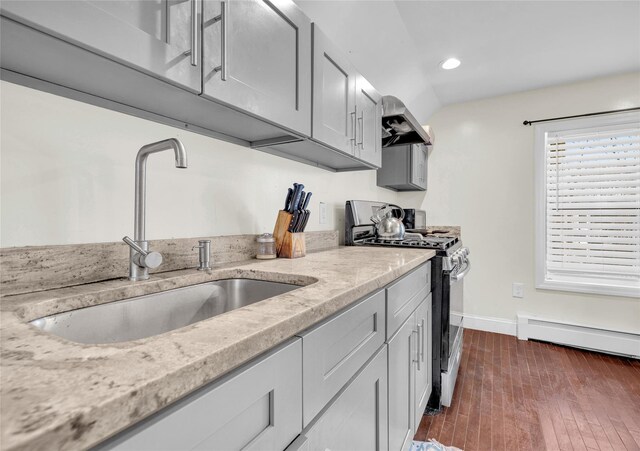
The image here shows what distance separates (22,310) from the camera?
63cm

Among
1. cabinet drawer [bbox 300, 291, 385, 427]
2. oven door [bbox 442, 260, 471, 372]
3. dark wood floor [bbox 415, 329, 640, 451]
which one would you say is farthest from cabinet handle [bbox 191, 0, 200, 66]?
dark wood floor [bbox 415, 329, 640, 451]

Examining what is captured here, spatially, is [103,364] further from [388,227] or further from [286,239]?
[388,227]

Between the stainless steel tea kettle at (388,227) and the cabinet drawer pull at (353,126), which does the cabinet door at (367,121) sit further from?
the stainless steel tea kettle at (388,227)

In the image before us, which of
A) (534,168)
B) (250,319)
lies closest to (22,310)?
(250,319)

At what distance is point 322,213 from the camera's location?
2.06 metres

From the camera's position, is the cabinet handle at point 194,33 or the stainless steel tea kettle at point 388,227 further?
the stainless steel tea kettle at point 388,227

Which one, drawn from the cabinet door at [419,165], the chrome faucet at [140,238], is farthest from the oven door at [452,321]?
the chrome faucet at [140,238]

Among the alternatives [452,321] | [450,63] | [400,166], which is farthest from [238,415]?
[450,63]

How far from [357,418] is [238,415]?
0.53 meters

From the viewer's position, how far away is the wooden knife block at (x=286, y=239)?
1.46 meters

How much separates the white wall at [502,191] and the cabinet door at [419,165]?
22 centimetres

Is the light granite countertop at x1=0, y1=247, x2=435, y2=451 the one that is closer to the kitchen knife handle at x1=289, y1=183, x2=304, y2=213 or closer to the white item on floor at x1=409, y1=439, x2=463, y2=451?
the kitchen knife handle at x1=289, y1=183, x2=304, y2=213

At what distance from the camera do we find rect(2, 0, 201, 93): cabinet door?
55 centimetres

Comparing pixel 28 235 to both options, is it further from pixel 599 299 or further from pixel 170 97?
pixel 599 299
